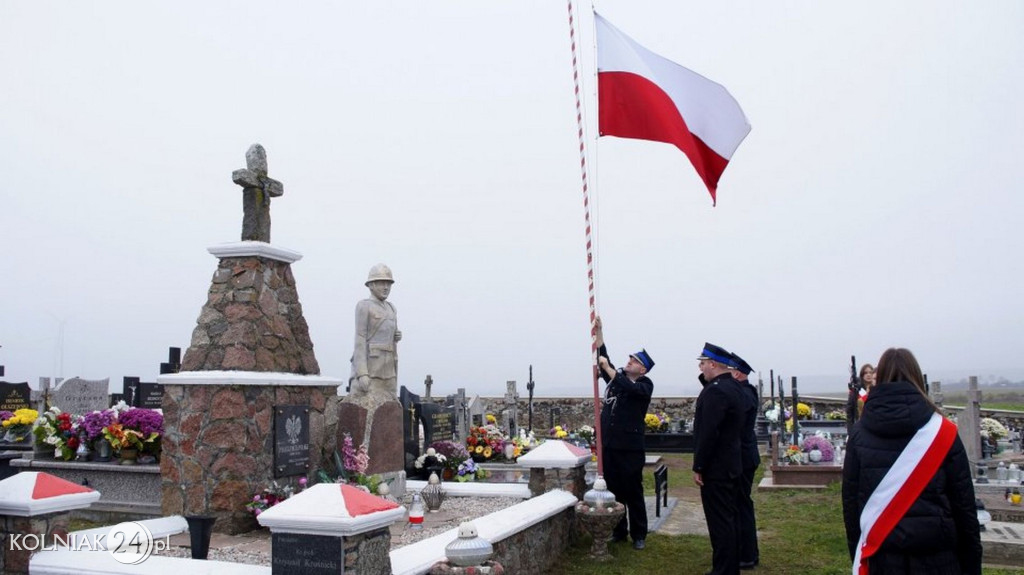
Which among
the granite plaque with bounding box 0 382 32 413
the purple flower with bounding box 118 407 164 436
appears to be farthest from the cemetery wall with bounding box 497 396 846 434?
the purple flower with bounding box 118 407 164 436

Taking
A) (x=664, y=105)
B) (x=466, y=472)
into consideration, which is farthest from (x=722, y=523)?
(x=466, y=472)

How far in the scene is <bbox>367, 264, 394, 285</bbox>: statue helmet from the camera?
8727 mm

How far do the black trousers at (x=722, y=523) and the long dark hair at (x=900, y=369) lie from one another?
8.92ft

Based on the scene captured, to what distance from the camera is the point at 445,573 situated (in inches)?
184

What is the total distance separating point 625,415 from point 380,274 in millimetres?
3011

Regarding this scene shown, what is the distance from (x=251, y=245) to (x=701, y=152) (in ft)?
14.7

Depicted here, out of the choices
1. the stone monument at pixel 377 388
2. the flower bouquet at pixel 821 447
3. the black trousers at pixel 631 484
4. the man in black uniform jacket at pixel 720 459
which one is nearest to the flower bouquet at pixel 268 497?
the stone monument at pixel 377 388

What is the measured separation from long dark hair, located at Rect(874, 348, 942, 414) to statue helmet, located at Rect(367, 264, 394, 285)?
18.8 ft

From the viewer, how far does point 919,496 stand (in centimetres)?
374

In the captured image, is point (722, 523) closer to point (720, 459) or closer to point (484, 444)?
point (720, 459)

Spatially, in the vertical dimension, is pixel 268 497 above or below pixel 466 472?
above

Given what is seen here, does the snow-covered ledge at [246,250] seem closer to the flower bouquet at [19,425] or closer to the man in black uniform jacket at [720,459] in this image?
the man in black uniform jacket at [720,459]

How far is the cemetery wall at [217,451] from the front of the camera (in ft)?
22.0

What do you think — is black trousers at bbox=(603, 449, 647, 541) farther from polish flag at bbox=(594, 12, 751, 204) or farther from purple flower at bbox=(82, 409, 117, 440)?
purple flower at bbox=(82, 409, 117, 440)
